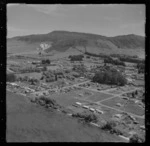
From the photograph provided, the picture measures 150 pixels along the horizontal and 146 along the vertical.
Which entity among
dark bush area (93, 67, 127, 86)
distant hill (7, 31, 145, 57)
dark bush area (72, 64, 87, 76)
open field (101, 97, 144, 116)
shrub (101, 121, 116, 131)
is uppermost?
distant hill (7, 31, 145, 57)

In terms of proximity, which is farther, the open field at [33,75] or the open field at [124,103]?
the open field at [124,103]

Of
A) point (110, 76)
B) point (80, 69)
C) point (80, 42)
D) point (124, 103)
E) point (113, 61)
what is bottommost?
point (124, 103)

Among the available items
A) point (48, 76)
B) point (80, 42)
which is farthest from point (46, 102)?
point (80, 42)

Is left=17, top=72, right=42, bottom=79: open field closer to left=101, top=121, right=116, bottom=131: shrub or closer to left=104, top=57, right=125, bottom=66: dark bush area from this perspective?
left=104, top=57, right=125, bottom=66: dark bush area

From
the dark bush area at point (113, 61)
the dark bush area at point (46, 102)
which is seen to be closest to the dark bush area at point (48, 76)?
the dark bush area at point (46, 102)

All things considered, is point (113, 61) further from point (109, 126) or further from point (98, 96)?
point (109, 126)

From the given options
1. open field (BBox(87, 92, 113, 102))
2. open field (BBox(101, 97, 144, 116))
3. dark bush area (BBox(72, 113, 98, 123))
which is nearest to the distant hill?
open field (BBox(87, 92, 113, 102))

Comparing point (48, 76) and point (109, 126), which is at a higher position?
point (48, 76)

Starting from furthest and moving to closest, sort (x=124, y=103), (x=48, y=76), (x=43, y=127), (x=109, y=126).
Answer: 1. (x=124, y=103)
2. (x=48, y=76)
3. (x=109, y=126)
4. (x=43, y=127)

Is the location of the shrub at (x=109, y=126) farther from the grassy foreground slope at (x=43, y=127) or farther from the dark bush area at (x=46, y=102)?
the dark bush area at (x=46, y=102)

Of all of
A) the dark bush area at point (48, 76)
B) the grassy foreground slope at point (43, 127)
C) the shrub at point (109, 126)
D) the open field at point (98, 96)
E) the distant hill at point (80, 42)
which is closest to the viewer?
the grassy foreground slope at point (43, 127)
